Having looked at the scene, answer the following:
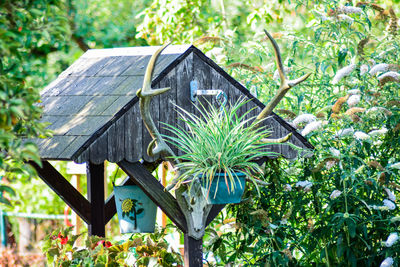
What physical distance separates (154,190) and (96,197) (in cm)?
88

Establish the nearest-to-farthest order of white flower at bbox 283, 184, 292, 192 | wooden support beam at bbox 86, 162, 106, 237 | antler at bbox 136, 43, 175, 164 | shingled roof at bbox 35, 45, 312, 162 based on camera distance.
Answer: antler at bbox 136, 43, 175, 164
shingled roof at bbox 35, 45, 312, 162
wooden support beam at bbox 86, 162, 106, 237
white flower at bbox 283, 184, 292, 192

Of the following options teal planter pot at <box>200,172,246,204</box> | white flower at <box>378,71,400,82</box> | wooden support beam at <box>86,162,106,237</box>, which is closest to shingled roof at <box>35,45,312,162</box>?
teal planter pot at <box>200,172,246,204</box>

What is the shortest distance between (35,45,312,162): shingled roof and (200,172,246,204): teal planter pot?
44cm

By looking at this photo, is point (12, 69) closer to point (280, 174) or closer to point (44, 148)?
point (44, 148)

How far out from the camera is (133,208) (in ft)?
14.0

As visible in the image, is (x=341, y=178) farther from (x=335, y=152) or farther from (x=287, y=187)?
(x=287, y=187)

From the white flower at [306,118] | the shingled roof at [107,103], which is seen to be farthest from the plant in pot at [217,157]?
the white flower at [306,118]

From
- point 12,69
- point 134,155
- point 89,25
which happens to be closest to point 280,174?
point 134,155

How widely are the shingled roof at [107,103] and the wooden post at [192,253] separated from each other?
620mm

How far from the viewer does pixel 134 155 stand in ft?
12.2

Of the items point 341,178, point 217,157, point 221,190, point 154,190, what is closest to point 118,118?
point 154,190

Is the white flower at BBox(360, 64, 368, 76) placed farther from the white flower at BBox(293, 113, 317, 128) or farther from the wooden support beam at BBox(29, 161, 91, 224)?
the wooden support beam at BBox(29, 161, 91, 224)

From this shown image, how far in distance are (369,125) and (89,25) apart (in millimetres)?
6184

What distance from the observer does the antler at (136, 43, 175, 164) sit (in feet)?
11.4
